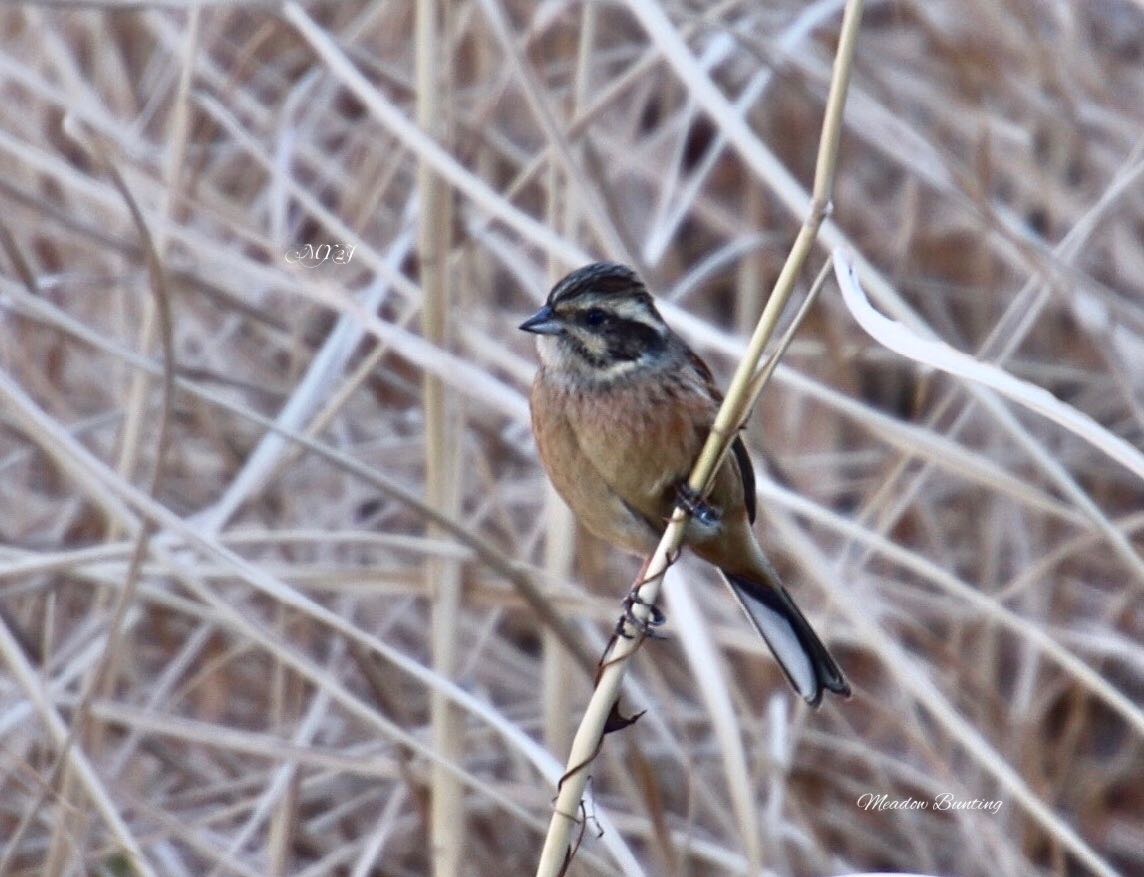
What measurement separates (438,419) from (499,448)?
2.93ft

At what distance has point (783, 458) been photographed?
493 centimetres

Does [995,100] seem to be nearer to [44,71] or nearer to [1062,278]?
[1062,278]

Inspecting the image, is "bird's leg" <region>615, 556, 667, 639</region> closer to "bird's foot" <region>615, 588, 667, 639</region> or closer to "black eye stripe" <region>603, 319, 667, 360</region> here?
"bird's foot" <region>615, 588, 667, 639</region>

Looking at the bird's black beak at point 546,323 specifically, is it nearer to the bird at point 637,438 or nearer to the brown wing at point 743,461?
the bird at point 637,438

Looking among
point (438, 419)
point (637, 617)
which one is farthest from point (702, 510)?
point (438, 419)

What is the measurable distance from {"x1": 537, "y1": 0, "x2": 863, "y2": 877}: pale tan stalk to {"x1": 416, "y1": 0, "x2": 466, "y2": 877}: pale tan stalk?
1060mm

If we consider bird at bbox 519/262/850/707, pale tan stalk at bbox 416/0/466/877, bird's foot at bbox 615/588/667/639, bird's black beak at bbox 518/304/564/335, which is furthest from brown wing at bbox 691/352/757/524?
pale tan stalk at bbox 416/0/466/877

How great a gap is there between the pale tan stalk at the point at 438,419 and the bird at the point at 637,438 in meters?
0.24

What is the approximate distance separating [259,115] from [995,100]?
7.67 ft

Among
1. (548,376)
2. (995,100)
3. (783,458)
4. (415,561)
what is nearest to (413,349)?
(548,376)

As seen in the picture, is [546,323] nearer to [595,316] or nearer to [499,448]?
[595,316]

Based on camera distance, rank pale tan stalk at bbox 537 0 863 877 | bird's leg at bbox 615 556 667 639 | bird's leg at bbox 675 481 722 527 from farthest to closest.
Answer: bird's leg at bbox 675 481 722 527 → bird's leg at bbox 615 556 667 639 → pale tan stalk at bbox 537 0 863 877

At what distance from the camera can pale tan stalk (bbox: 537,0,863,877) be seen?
1842 millimetres

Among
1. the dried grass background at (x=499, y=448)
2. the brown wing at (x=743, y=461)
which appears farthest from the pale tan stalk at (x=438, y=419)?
the brown wing at (x=743, y=461)
